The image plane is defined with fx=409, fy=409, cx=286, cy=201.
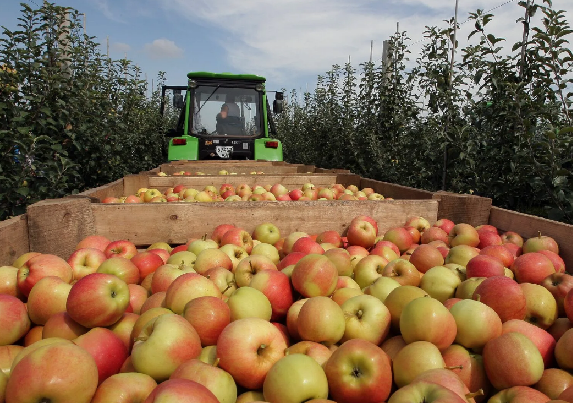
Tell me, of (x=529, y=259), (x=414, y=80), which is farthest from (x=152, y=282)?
(x=414, y=80)

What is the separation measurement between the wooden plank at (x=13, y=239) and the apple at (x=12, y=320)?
61 cm

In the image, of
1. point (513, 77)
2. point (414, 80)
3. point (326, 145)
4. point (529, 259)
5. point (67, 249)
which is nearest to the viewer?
point (529, 259)

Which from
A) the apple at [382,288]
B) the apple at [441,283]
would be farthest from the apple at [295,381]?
the apple at [441,283]

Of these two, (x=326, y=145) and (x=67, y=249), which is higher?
(x=326, y=145)

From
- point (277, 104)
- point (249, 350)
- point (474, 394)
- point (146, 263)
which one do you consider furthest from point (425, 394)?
point (277, 104)

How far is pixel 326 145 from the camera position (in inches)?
570

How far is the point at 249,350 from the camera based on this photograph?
1469mm

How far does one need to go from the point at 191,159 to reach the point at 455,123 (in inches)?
203

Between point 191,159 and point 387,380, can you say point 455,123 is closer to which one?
point 191,159

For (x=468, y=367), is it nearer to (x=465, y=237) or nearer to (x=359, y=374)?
(x=359, y=374)

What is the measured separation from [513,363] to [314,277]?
2.85 feet

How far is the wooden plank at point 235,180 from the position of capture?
4.94 metres

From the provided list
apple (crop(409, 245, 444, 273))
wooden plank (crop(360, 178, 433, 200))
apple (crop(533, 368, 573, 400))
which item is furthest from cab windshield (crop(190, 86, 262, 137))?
apple (crop(533, 368, 573, 400))

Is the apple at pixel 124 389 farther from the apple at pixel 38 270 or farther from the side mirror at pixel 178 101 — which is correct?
the side mirror at pixel 178 101
